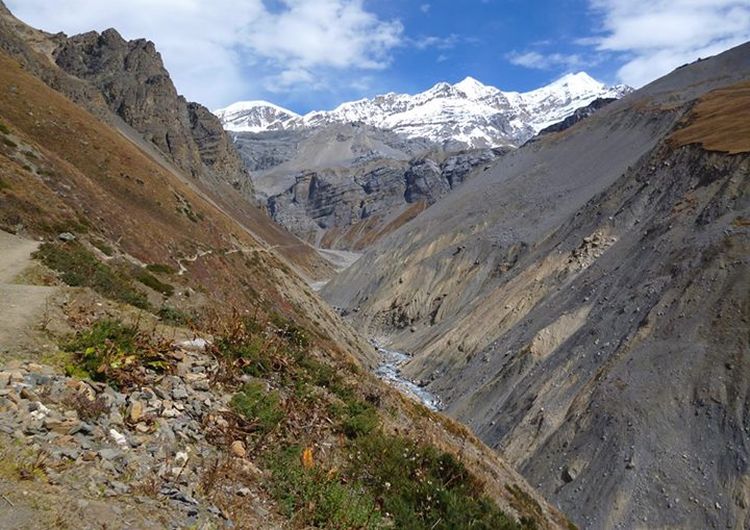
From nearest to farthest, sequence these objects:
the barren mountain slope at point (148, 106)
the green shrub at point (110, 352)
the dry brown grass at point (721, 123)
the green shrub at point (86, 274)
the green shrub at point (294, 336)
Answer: the green shrub at point (110, 352) → the green shrub at point (294, 336) → the green shrub at point (86, 274) → the dry brown grass at point (721, 123) → the barren mountain slope at point (148, 106)

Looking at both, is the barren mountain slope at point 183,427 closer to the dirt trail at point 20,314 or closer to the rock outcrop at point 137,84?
the dirt trail at point 20,314

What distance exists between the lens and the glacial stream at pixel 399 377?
37.7 m

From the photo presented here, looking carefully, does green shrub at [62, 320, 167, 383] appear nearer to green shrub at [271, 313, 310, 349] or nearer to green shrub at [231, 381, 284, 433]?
green shrub at [231, 381, 284, 433]

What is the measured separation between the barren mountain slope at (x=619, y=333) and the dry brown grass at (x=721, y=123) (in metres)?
0.20

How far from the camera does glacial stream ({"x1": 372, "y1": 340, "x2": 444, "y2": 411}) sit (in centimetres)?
3773

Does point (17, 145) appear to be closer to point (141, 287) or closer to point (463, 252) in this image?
point (141, 287)

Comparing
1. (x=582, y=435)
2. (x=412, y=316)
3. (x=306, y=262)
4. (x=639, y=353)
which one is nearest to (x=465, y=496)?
(x=582, y=435)

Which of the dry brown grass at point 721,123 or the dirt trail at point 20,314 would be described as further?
the dry brown grass at point 721,123

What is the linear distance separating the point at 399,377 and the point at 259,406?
1484 inches

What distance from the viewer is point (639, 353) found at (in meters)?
26.2

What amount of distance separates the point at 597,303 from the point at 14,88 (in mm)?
52096

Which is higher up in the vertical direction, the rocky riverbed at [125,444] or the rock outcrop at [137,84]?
the rock outcrop at [137,84]

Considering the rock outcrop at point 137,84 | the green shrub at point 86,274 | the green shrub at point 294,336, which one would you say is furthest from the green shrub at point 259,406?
the rock outcrop at point 137,84

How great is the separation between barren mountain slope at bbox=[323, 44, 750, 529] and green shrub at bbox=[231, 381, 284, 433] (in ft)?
53.4
